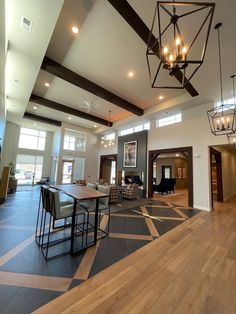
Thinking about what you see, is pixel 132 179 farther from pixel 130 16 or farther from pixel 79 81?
pixel 130 16

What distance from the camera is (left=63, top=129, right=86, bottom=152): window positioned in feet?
35.0

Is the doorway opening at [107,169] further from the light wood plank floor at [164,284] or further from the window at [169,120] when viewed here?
the light wood plank floor at [164,284]

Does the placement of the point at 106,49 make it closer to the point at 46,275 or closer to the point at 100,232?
the point at 100,232

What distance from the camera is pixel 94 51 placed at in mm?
4109

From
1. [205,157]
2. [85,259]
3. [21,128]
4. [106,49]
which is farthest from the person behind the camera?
[21,128]

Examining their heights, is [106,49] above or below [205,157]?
above

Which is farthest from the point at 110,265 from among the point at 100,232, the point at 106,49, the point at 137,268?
the point at 106,49

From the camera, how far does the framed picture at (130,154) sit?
8.77 meters

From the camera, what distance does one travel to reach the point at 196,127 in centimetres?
614

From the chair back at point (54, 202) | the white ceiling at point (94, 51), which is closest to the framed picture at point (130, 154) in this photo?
the white ceiling at point (94, 51)

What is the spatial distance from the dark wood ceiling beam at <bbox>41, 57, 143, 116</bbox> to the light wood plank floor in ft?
18.1

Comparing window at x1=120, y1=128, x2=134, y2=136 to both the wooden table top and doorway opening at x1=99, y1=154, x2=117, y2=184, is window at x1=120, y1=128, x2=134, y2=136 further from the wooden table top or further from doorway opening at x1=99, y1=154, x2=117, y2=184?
the wooden table top

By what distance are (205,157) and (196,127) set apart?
136 cm

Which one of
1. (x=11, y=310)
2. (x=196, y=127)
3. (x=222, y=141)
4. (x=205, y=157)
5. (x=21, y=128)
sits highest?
(x=21, y=128)
